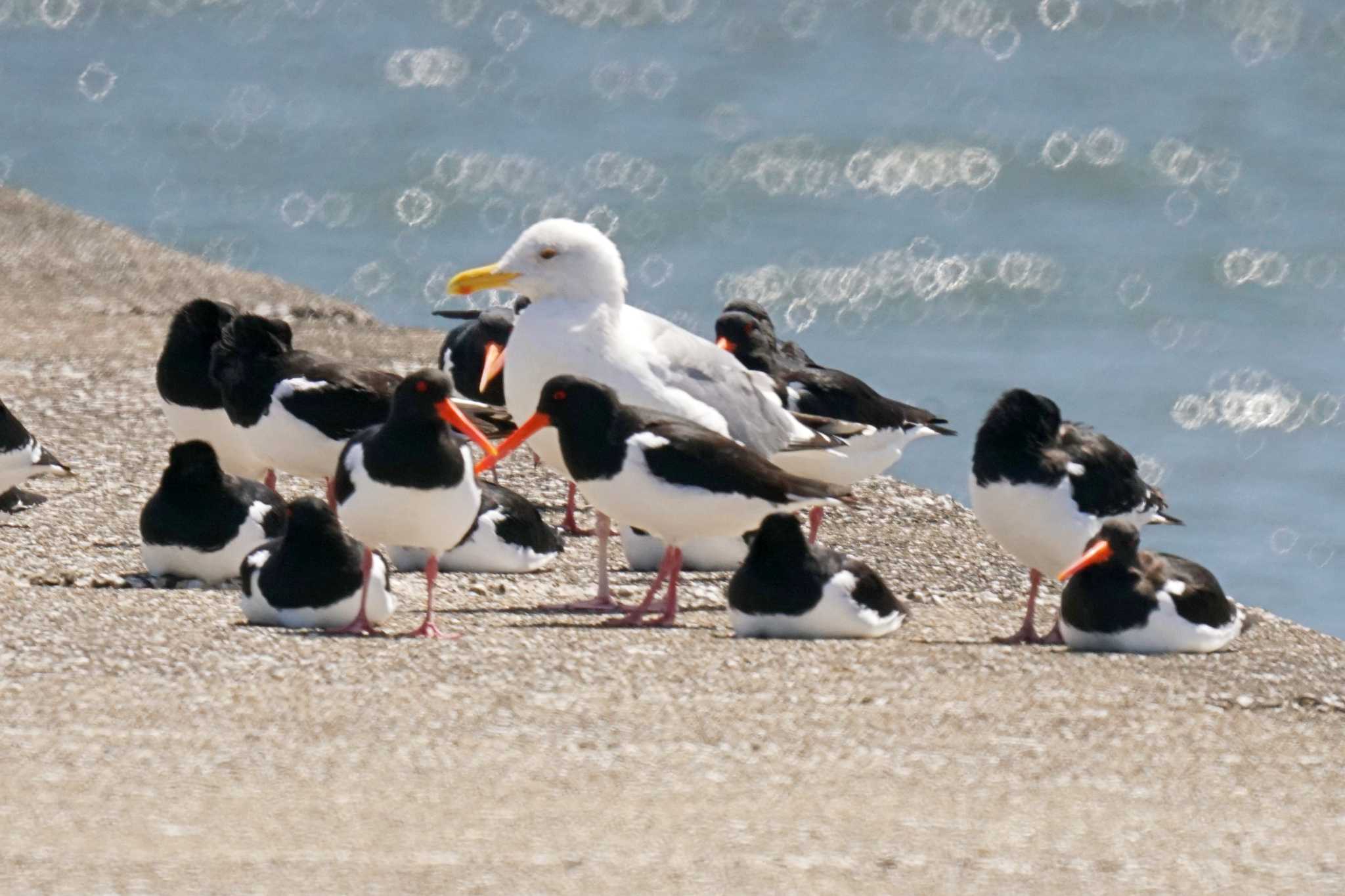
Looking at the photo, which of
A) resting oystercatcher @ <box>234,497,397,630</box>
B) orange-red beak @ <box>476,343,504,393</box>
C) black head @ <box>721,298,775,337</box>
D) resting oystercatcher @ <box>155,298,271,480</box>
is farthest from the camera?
black head @ <box>721,298,775,337</box>

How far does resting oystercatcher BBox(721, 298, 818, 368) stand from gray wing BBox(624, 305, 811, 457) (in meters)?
1.62

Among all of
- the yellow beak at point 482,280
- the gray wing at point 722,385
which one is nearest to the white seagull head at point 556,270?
the yellow beak at point 482,280

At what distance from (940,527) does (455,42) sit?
25721 millimetres

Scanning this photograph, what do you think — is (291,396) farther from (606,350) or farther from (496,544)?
(606,350)

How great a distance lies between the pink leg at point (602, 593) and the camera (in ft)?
27.8

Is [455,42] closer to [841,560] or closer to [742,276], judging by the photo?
[742,276]

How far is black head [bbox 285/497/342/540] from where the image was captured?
7.66 metres

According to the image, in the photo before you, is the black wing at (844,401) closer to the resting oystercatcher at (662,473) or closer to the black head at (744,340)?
the black head at (744,340)

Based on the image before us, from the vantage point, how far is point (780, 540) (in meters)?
7.86

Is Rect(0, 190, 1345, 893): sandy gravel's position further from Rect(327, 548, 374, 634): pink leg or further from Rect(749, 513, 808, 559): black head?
Rect(749, 513, 808, 559): black head

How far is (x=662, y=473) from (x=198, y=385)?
2736 mm

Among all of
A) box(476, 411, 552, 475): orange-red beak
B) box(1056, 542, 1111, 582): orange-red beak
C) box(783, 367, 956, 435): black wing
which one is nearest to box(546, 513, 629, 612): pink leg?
box(476, 411, 552, 475): orange-red beak

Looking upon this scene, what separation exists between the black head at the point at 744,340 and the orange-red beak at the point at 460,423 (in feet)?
8.51

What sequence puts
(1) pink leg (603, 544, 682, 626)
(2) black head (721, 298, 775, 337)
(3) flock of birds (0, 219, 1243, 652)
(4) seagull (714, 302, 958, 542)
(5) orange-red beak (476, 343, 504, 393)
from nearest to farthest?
(3) flock of birds (0, 219, 1243, 652)
(1) pink leg (603, 544, 682, 626)
(4) seagull (714, 302, 958, 542)
(5) orange-red beak (476, 343, 504, 393)
(2) black head (721, 298, 775, 337)
